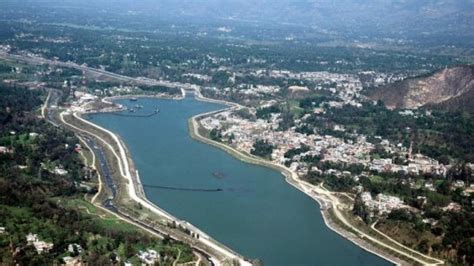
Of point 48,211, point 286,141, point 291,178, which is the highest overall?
point 48,211

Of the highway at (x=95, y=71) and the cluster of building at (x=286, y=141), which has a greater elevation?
the cluster of building at (x=286, y=141)

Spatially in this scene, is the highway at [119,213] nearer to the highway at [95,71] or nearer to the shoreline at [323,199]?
the shoreline at [323,199]

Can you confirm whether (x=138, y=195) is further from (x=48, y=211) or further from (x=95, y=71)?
(x=95, y=71)

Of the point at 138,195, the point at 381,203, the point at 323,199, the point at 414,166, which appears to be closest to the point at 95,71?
the point at 138,195

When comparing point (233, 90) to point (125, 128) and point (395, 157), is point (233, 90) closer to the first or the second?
point (125, 128)

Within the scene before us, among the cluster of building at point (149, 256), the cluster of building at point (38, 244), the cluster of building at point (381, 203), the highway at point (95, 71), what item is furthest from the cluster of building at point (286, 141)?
the cluster of building at point (38, 244)

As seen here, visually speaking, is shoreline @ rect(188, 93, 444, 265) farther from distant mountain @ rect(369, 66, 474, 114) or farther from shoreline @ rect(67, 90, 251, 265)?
distant mountain @ rect(369, 66, 474, 114)

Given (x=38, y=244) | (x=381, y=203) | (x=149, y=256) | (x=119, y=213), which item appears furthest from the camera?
(x=381, y=203)
